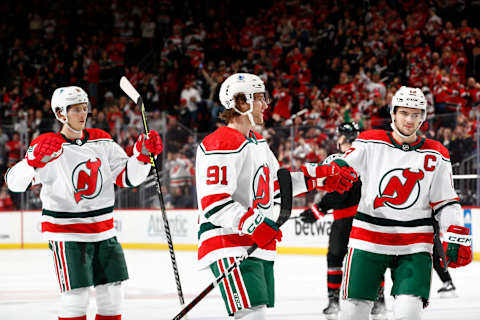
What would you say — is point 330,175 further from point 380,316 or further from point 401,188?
point 380,316

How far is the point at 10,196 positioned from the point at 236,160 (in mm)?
10249

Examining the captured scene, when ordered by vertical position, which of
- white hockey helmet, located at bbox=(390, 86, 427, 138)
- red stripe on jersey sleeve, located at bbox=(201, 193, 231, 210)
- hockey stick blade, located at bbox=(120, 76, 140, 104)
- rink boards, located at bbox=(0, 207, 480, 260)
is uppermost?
hockey stick blade, located at bbox=(120, 76, 140, 104)

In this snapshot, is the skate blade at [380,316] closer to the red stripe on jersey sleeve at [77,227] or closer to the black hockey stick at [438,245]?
the black hockey stick at [438,245]

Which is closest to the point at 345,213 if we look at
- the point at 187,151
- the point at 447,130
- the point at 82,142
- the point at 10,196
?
the point at 82,142

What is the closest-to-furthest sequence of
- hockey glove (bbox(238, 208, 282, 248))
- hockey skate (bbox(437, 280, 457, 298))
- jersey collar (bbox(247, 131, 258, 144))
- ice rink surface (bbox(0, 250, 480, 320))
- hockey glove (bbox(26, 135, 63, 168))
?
1. hockey glove (bbox(238, 208, 282, 248))
2. jersey collar (bbox(247, 131, 258, 144))
3. hockey glove (bbox(26, 135, 63, 168))
4. ice rink surface (bbox(0, 250, 480, 320))
5. hockey skate (bbox(437, 280, 457, 298))

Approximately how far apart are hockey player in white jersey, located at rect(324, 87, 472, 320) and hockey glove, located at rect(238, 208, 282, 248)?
78 centimetres

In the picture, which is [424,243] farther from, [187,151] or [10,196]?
[10,196]

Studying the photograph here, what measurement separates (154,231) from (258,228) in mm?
9097

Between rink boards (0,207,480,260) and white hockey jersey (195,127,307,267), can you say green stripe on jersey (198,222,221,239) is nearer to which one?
white hockey jersey (195,127,307,267)

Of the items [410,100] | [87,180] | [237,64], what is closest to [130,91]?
[87,180]

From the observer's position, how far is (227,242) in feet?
10.0

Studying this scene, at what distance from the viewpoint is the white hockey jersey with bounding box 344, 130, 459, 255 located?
347 cm

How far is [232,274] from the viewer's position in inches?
119

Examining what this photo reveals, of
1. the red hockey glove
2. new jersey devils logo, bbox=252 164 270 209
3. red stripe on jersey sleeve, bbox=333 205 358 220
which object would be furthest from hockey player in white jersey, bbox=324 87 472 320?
red stripe on jersey sleeve, bbox=333 205 358 220
